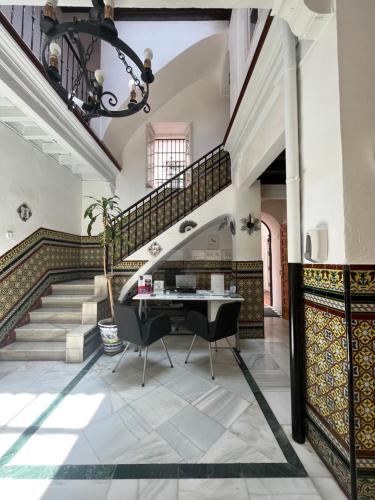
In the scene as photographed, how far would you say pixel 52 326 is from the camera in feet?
12.2

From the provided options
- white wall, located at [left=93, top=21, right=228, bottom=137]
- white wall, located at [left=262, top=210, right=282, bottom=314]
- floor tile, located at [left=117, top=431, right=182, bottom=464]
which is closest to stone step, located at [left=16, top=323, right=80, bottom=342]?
floor tile, located at [left=117, top=431, right=182, bottom=464]

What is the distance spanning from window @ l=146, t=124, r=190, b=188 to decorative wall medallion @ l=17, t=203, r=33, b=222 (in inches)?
123

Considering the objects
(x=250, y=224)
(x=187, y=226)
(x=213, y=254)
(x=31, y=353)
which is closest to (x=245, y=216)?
(x=250, y=224)

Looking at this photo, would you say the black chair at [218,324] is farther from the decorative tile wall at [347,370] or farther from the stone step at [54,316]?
the stone step at [54,316]

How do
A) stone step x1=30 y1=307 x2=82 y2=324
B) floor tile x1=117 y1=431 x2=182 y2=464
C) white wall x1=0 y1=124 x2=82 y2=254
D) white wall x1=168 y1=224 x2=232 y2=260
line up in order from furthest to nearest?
white wall x1=168 y1=224 x2=232 y2=260
stone step x1=30 y1=307 x2=82 y2=324
white wall x1=0 y1=124 x2=82 y2=254
floor tile x1=117 y1=431 x2=182 y2=464

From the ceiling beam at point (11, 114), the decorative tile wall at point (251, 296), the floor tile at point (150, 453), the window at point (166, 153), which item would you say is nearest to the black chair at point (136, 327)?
the floor tile at point (150, 453)

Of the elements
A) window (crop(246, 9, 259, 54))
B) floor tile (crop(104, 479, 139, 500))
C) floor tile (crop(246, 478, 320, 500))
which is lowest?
floor tile (crop(104, 479, 139, 500))

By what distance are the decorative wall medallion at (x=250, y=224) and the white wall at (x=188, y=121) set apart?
308cm

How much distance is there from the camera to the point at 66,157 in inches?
178

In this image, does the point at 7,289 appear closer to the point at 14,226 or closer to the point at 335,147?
the point at 14,226

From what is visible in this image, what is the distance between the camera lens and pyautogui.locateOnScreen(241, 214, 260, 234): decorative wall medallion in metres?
4.14

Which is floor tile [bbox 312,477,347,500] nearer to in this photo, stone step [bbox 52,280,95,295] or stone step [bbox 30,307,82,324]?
stone step [bbox 30,307,82,324]

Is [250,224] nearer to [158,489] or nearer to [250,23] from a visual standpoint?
[250,23]

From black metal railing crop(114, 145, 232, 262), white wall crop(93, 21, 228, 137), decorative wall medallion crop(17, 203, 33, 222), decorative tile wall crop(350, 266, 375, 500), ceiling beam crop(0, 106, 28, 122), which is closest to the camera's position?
decorative tile wall crop(350, 266, 375, 500)
